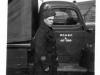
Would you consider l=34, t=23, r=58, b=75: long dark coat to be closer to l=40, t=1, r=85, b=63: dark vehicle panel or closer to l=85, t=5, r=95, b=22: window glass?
l=40, t=1, r=85, b=63: dark vehicle panel

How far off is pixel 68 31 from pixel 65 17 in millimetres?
317

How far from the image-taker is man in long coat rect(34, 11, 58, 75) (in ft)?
9.16

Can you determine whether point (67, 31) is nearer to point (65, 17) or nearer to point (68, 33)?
point (68, 33)

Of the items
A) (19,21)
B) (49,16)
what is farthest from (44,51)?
(19,21)

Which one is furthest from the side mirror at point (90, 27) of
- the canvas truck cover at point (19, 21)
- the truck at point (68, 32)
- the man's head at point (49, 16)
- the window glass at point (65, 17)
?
the man's head at point (49, 16)

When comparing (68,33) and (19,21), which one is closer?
(19,21)

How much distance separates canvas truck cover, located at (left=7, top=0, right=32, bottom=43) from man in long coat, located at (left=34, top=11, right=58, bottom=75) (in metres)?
0.54

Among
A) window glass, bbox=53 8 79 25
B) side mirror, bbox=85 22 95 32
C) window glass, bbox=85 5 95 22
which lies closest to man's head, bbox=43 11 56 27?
window glass, bbox=53 8 79 25

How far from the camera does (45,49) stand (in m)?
2.82

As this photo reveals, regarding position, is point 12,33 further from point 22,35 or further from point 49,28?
point 49,28

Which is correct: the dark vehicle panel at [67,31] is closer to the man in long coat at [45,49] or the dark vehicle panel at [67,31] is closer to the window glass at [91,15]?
the window glass at [91,15]

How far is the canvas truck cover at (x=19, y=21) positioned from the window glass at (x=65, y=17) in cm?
105

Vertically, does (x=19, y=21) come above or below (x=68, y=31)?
above

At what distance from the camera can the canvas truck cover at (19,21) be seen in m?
3.47
